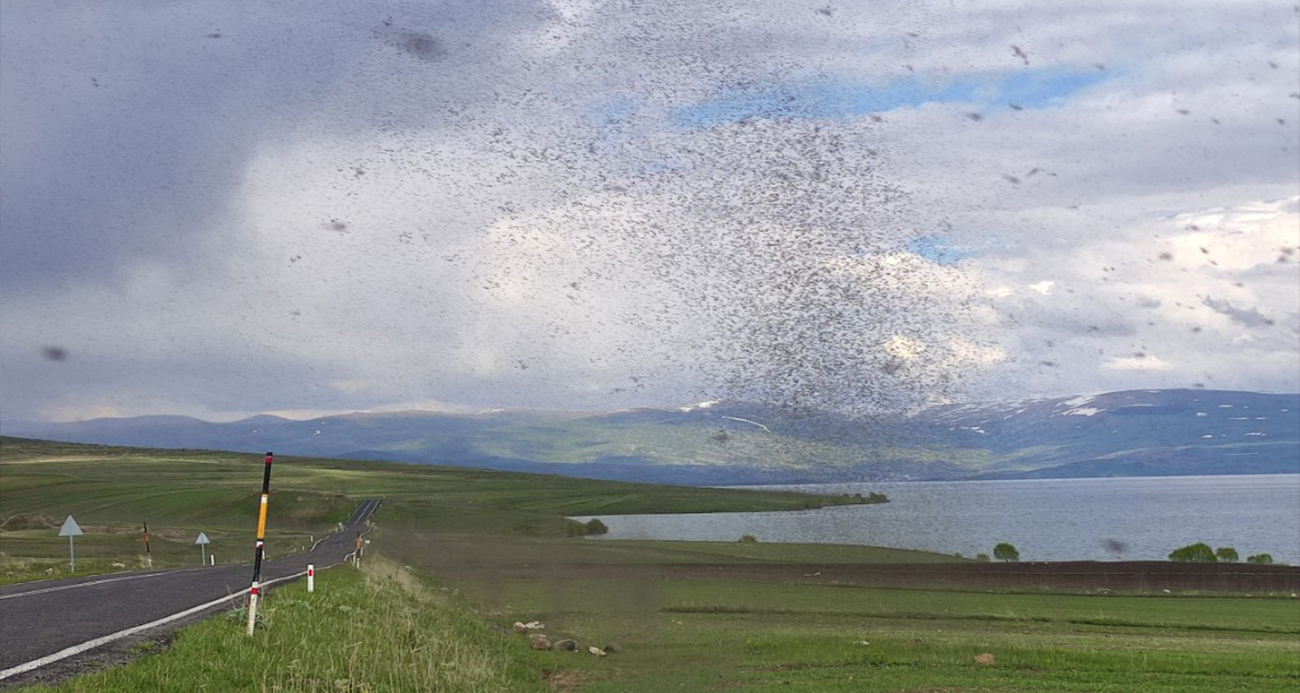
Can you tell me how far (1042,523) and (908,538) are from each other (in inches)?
2367

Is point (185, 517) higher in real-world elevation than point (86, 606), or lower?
lower

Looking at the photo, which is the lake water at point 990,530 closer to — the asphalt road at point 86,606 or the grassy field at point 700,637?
the grassy field at point 700,637

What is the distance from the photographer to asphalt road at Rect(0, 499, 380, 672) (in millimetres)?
16250

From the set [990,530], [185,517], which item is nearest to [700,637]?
[185,517]

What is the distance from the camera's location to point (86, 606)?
22.0 m

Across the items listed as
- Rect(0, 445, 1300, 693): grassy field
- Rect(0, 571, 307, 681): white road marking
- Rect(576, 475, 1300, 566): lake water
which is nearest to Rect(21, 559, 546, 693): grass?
Rect(0, 445, 1300, 693): grassy field

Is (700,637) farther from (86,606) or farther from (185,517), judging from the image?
(185,517)

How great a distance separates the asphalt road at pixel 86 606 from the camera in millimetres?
16250

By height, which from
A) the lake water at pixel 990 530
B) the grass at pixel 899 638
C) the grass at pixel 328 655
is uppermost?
the grass at pixel 328 655

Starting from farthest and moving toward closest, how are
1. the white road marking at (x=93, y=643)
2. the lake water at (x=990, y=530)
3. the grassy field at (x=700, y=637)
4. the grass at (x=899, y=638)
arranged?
the lake water at (x=990, y=530)
the grass at (x=899, y=638)
the grassy field at (x=700, y=637)
the white road marking at (x=93, y=643)

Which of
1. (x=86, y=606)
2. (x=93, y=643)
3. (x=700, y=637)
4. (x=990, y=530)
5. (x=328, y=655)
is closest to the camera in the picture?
(x=93, y=643)

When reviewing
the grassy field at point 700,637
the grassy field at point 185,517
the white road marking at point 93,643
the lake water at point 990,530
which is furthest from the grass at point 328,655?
the lake water at point 990,530

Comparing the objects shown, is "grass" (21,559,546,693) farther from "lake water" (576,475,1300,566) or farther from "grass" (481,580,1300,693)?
"lake water" (576,475,1300,566)

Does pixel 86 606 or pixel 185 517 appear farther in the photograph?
pixel 185 517
